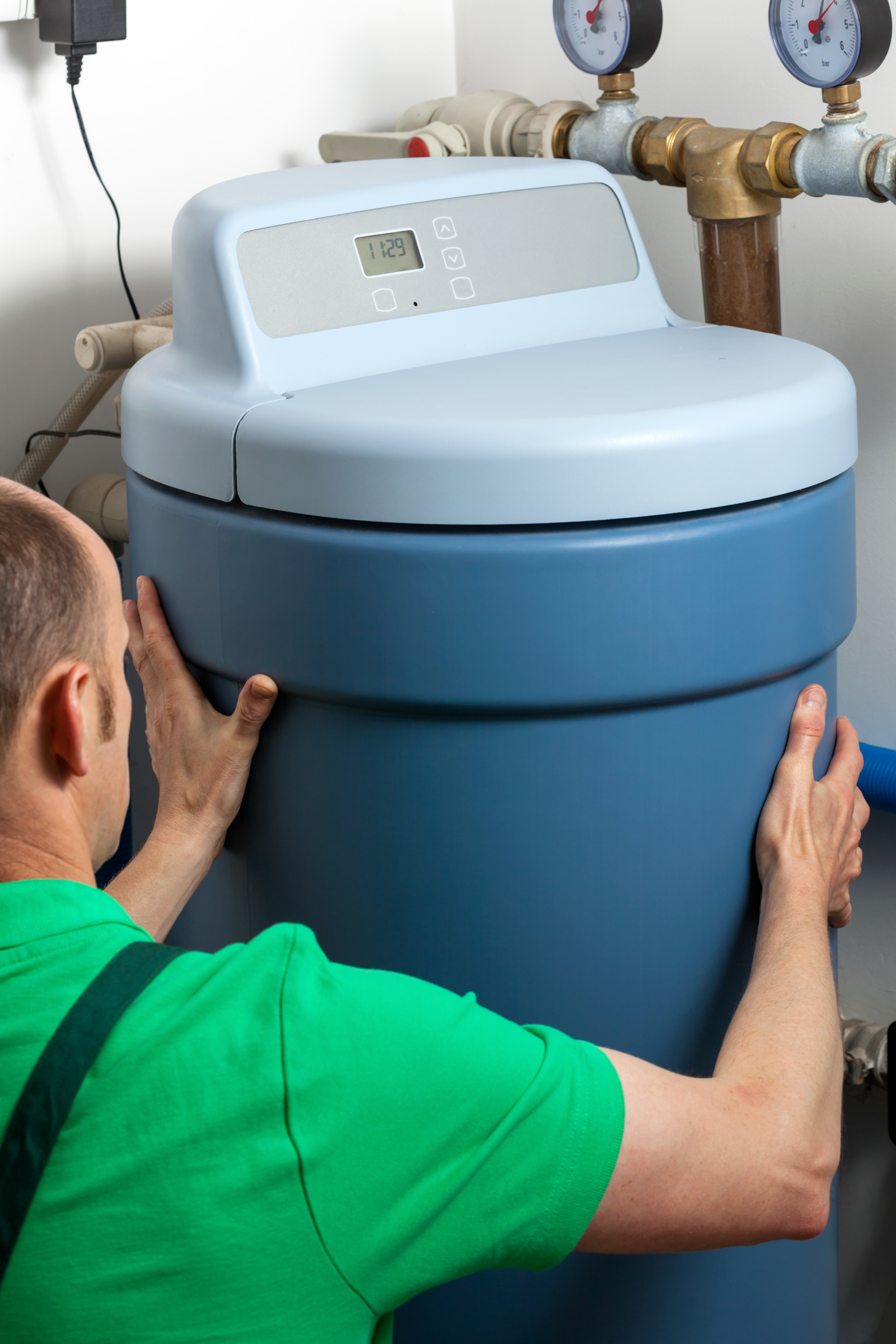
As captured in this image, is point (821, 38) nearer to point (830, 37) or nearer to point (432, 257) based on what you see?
point (830, 37)

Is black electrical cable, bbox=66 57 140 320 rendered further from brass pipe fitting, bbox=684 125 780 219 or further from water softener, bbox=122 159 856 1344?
brass pipe fitting, bbox=684 125 780 219

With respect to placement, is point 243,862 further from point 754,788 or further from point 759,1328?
point 759,1328

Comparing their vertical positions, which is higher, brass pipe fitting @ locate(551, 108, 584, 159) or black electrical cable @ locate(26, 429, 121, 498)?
brass pipe fitting @ locate(551, 108, 584, 159)

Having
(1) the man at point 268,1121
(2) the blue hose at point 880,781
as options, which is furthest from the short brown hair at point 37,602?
(2) the blue hose at point 880,781

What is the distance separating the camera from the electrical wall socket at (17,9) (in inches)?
42.1

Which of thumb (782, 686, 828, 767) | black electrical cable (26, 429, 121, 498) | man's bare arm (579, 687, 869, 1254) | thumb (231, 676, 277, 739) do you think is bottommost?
man's bare arm (579, 687, 869, 1254)

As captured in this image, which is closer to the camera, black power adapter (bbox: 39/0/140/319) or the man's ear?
the man's ear

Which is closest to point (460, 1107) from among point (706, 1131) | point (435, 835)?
point (706, 1131)

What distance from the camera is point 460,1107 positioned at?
1.80ft

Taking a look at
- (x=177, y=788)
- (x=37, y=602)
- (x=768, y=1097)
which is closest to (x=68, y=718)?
(x=37, y=602)

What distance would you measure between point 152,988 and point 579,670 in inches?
11.6

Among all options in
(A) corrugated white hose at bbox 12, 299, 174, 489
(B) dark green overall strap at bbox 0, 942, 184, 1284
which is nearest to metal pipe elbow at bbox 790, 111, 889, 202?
(A) corrugated white hose at bbox 12, 299, 174, 489

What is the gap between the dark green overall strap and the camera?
0.51 m

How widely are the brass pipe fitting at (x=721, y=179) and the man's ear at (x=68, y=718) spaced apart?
2.27ft
